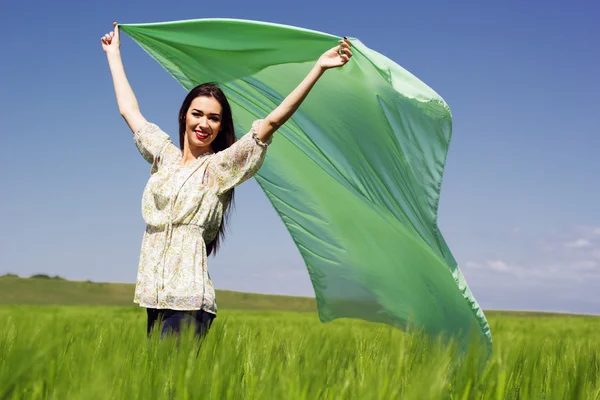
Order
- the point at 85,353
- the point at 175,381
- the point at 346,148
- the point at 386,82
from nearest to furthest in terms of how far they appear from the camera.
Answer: the point at 175,381, the point at 85,353, the point at 386,82, the point at 346,148

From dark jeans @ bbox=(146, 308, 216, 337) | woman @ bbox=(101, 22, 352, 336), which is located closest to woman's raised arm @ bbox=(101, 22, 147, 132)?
woman @ bbox=(101, 22, 352, 336)

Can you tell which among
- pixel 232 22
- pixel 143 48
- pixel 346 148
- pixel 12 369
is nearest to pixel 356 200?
pixel 346 148

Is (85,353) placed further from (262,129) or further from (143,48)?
(143,48)

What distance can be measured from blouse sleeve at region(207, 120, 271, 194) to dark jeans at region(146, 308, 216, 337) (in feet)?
2.08

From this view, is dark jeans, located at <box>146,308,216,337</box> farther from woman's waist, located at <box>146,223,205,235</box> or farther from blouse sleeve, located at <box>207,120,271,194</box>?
blouse sleeve, located at <box>207,120,271,194</box>

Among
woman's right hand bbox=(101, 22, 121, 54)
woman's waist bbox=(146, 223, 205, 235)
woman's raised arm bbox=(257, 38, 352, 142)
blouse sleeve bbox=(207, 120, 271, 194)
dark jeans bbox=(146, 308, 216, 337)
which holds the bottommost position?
dark jeans bbox=(146, 308, 216, 337)

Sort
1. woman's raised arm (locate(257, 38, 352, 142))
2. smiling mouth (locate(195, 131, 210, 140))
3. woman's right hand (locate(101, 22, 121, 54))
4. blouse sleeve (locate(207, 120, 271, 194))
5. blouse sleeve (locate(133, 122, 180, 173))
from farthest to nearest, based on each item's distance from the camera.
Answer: woman's right hand (locate(101, 22, 121, 54)), blouse sleeve (locate(133, 122, 180, 173)), smiling mouth (locate(195, 131, 210, 140)), blouse sleeve (locate(207, 120, 271, 194)), woman's raised arm (locate(257, 38, 352, 142))

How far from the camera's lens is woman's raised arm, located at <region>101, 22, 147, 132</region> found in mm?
3764

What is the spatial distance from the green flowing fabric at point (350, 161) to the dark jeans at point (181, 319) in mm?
1277

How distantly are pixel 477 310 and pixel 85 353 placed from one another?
248 cm

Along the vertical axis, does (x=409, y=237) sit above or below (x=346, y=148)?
below

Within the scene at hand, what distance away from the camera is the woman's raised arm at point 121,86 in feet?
12.3

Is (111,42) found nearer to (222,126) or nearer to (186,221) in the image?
(222,126)

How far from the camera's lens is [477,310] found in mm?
3768
